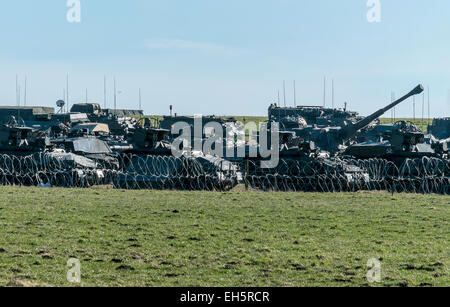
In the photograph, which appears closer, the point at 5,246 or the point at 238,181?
the point at 5,246

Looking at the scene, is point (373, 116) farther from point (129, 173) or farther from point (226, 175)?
point (129, 173)

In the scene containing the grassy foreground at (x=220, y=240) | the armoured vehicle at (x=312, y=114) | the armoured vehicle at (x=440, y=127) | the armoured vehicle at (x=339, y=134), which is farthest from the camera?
the armoured vehicle at (x=440, y=127)

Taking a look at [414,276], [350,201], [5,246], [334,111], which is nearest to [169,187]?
[350,201]

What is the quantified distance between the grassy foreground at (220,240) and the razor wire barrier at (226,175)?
462 centimetres

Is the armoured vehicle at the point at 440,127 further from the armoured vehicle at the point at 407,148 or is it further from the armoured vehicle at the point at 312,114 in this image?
the armoured vehicle at the point at 407,148

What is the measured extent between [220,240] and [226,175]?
49.7 ft

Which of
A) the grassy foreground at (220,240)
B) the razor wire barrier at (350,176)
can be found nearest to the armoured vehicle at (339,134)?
the razor wire barrier at (350,176)

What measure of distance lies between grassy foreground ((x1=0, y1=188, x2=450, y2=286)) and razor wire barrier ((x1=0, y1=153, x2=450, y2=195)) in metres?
4.62

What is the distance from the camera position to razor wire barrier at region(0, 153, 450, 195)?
31.5 meters

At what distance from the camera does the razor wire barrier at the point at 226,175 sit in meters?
31.5

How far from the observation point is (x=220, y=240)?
54.4 ft

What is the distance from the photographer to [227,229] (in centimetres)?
1845

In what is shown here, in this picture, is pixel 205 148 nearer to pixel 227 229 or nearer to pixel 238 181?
pixel 238 181
